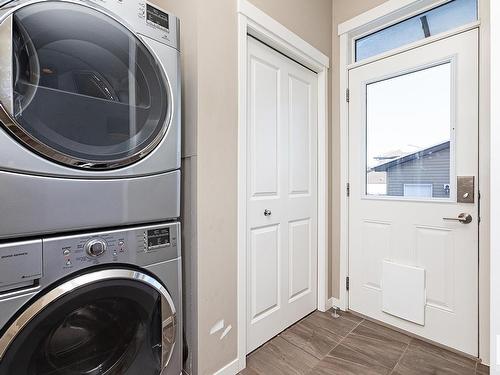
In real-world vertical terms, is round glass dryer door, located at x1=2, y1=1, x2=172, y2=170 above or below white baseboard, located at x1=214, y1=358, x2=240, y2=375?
above

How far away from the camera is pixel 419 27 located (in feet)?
6.20

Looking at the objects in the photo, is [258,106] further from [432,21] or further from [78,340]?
[78,340]

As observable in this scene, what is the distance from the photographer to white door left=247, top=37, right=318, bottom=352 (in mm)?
1711

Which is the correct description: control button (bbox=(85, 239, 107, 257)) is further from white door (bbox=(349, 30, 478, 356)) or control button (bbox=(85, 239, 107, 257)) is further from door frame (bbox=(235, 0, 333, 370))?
white door (bbox=(349, 30, 478, 356))

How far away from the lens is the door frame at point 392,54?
1562 millimetres

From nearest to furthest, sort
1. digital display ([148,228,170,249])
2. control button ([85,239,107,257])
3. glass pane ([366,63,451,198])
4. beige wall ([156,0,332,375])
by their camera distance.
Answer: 1. control button ([85,239,107,257])
2. digital display ([148,228,170,249])
3. beige wall ([156,0,332,375])
4. glass pane ([366,63,451,198])

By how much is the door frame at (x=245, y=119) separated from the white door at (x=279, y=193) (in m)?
0.06

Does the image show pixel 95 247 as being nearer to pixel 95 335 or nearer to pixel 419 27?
pixel 95 335

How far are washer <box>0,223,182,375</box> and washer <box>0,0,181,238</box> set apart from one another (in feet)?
0.25

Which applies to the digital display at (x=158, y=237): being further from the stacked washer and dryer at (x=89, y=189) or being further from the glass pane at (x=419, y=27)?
the glass pane at (x=419, y=27)

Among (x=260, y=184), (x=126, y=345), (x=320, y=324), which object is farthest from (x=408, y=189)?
(x=126, y=345)

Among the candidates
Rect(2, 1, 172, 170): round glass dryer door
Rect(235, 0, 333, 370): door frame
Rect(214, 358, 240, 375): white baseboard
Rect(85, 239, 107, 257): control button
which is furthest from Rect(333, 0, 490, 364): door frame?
Rect(85, 239, 107, 257): control button

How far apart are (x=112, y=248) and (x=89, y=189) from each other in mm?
222

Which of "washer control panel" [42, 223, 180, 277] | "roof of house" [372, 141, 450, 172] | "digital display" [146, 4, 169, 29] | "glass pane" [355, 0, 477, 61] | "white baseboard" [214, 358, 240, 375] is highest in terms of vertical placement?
"glass pane" [355, 0, 477, 61]
